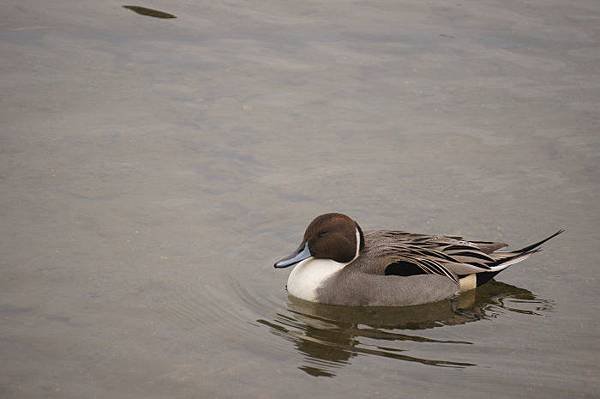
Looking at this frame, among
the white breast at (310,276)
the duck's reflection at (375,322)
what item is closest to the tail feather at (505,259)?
the duck's reflection at (375,322)

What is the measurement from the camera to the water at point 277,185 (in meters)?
6.71

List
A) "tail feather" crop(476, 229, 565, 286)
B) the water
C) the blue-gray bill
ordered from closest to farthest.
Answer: the water → the blue-gray bill → "tail feather" crop(476, 229, 565, 286)

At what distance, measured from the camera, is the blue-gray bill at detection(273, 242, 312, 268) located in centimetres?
783

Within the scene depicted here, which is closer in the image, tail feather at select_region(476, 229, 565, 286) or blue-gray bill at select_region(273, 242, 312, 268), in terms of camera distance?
blue-gray bill at select_region(273, 242, 312, 268)

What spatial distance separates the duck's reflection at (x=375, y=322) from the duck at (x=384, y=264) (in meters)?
0.10

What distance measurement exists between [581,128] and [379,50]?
123 inches

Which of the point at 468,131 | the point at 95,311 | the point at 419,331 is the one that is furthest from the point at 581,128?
the point at 95,311

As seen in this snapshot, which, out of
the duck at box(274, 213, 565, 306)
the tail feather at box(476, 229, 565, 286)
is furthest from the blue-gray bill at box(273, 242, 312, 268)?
the tail feather at box(476, 229, 565, 286)

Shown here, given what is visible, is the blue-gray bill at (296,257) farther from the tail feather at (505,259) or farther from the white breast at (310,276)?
the tail feather at (505,259)

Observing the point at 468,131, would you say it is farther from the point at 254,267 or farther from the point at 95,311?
the point at 95,311

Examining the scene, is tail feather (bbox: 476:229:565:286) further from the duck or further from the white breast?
the white breast

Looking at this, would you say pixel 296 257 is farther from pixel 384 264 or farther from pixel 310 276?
pixel 384 264

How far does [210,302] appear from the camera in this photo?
24.5 feet

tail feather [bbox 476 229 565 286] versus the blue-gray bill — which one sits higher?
tail feather [bbox 476 229 565 286]
